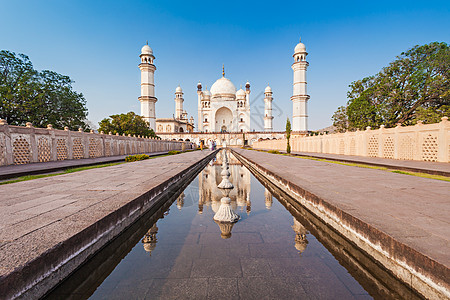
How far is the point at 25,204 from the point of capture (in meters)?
3.02

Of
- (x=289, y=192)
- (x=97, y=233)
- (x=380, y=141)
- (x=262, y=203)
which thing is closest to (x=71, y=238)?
(x=97, y=233)

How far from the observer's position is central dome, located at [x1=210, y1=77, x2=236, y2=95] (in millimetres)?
59281

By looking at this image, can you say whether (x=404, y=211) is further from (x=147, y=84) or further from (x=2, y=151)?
(x=147, y=84)

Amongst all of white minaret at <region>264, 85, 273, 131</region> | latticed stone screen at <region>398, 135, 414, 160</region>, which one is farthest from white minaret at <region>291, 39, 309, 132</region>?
latticed stone screen at <region>398, 135, 414, 160</region>

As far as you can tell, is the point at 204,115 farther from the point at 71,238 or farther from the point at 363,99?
the point at 71,238

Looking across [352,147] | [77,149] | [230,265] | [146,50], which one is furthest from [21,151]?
[146,50]

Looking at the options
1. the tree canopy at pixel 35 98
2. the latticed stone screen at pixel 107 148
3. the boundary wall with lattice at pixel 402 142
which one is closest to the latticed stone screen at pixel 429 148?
the boundary wall with lattice at pixel 402 142

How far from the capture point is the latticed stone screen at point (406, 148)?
35.9 feet

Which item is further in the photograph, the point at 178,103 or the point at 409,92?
the point at 178,103

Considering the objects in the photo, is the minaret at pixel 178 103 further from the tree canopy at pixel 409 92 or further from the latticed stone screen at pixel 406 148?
the latticed stone screen at pixel 406 148

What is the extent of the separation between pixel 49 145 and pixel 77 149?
210cm

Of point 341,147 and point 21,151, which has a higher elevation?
point 21,151

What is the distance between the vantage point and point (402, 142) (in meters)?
11.5

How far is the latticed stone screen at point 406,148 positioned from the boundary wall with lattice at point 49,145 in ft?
59.8
